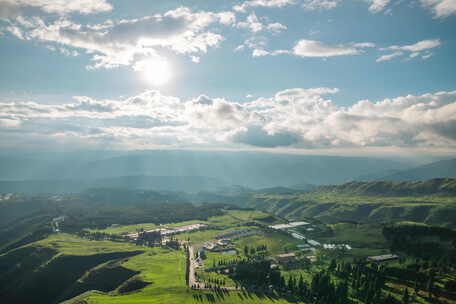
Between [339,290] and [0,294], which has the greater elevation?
[339,290]

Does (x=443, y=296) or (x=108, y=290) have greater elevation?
(x=443, y=296)

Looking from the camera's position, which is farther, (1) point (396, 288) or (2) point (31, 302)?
(2) point (31, 302)

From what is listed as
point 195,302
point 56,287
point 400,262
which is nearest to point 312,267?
point 400,262

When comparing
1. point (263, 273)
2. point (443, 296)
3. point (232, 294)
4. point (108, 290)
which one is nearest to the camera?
point (443, 296)

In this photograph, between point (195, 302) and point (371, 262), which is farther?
point (371, 262)

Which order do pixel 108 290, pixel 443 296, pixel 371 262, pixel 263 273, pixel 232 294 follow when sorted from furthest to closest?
1. pixel 371 262
2. pixel 108 290
3. pixel 263 273
4. pixel 232 294
5. pixel 443 296

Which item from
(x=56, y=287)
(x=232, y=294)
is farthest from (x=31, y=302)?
(x=232, y=294)

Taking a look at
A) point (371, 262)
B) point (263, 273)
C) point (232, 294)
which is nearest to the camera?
point (232, 294)

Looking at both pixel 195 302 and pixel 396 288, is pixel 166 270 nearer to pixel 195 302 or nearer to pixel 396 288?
pixel 195 302

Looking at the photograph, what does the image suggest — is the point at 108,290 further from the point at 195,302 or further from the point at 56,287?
the point at 195,302
